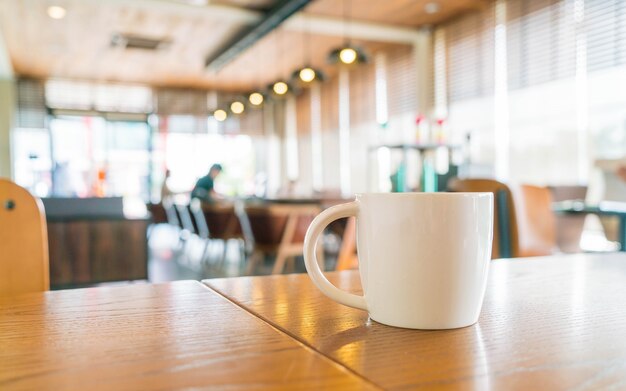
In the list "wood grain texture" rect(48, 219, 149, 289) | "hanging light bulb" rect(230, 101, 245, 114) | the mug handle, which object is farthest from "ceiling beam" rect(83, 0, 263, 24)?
the mug handle

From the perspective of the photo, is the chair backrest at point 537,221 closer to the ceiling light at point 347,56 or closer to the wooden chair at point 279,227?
the wooden chair at point 279,227

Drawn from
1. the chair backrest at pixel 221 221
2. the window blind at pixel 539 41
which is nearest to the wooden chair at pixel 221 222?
the chair backrest at pixel 221 221

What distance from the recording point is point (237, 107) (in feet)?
25.6

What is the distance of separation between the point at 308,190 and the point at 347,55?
3.44 m

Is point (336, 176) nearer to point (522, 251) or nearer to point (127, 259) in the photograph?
point (127, 259)

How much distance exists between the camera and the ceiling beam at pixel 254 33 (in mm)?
5982

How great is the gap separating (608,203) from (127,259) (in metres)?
2.95

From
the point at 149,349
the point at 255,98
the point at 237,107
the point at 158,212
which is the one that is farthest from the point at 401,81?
the point at 149,349

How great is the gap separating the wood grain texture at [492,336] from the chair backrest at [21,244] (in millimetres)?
449

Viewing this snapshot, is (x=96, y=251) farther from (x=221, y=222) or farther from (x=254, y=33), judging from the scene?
(x=254, y=33)

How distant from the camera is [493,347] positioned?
41 centimetres

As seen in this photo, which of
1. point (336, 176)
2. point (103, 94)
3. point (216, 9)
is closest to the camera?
point (216, 9)

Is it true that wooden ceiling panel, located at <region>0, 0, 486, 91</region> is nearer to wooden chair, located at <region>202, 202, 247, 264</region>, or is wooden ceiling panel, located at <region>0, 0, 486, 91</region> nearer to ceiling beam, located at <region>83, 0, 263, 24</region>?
ceiling beam, located at <region>83, 0, 263, 24</region>

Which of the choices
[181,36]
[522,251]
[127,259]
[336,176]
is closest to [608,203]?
[522,251]
